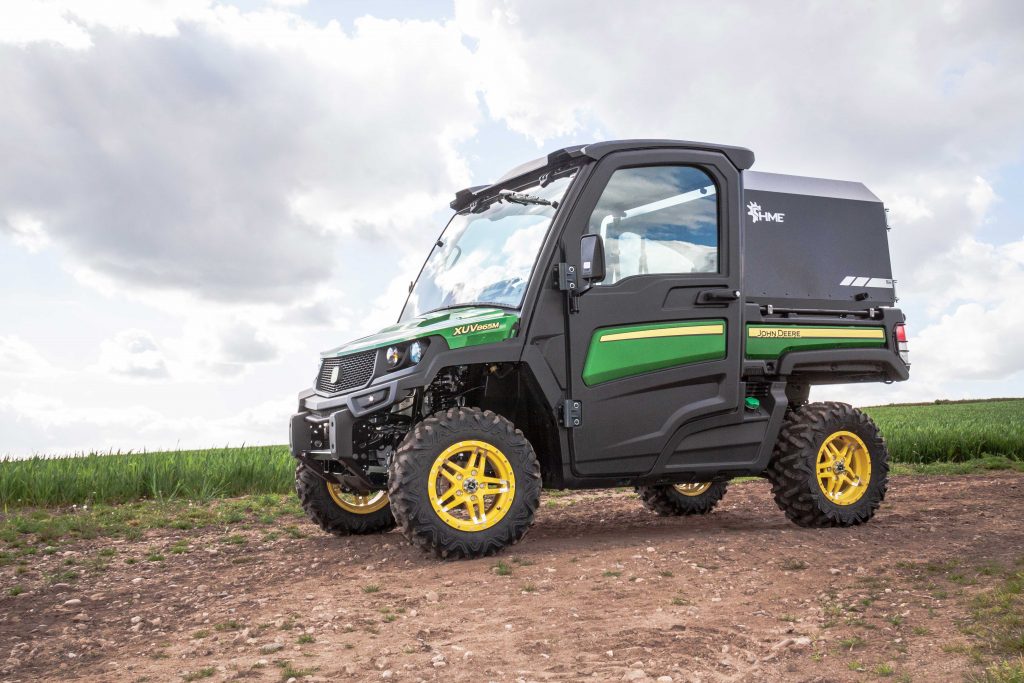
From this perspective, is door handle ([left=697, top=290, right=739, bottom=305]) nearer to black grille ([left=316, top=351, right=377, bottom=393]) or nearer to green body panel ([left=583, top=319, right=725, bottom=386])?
green body panel ([left=583, top=319, right=725, bottom=386])

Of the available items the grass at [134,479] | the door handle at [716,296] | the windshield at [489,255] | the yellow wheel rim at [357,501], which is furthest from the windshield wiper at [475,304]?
the grass at [134,479]

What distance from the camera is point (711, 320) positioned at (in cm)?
816

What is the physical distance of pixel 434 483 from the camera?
683cm

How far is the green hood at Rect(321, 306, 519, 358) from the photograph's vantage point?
7.09m

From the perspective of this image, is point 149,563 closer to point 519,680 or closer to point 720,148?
point 519,680

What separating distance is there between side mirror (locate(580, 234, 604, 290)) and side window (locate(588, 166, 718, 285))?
50 cm

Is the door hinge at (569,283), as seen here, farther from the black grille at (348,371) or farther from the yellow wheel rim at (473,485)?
the black grille at (348,371)

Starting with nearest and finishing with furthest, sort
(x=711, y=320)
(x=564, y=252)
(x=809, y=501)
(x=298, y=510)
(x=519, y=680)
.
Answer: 1. (x=519, y=680)
2. (x=564, y=252)
3. (x=711, y=320)
4. (x=809, y=501)
5. (x=298, y=510)

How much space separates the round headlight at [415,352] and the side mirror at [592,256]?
4.28ft

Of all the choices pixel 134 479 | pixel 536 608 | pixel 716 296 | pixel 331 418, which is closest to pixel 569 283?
pixel 716 296

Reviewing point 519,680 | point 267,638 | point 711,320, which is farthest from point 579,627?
point 711,320

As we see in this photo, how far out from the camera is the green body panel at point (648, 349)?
7.57 m

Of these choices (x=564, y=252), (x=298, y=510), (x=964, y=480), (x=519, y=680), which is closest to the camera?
(x=519, y=680)

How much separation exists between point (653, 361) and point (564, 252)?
3.94 feet
